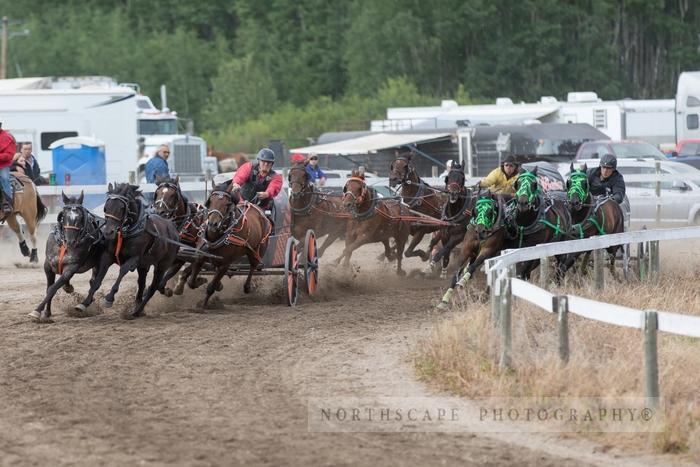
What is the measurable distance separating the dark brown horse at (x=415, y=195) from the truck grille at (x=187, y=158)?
20.4 m

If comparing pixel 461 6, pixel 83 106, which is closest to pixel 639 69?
pixel 461 6

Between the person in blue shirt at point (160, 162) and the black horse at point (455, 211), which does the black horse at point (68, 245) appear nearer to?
the black horse at point (455, 211)

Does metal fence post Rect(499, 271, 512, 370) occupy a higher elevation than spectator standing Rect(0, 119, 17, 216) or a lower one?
lower

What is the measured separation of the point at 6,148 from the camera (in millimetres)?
19219

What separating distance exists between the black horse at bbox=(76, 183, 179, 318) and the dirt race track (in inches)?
17.3

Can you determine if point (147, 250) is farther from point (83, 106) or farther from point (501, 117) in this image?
point (501, 117)

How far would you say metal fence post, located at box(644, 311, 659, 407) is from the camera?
8.80m

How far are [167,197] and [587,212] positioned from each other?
5695mm

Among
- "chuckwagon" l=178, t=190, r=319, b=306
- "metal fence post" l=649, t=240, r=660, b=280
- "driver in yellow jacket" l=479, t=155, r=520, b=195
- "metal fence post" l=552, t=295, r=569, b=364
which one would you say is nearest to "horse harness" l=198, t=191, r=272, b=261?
"chuckwagon" l=178, t=190, r=319, b=306

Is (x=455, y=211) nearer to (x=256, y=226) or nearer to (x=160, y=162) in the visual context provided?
(x=256, y=226)

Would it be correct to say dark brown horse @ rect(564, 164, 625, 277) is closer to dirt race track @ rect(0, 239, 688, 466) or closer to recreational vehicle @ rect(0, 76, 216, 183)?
dirt race track @ rect(0, 239, 688, 466)

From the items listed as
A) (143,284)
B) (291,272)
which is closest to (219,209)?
(143,284)

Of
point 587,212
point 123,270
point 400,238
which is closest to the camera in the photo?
point 123,270

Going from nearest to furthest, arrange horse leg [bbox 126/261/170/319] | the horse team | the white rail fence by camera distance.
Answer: the white rail fence, the horse team, horse leg [bbox 126/261/170/319]
